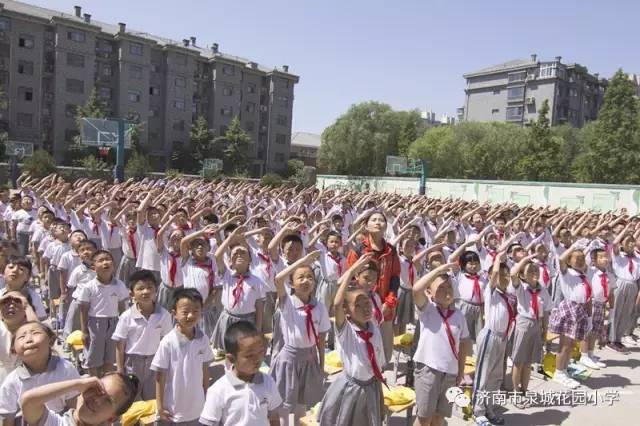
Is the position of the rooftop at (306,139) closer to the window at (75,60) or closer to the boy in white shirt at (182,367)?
the window at (75,60)

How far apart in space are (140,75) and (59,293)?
36.4m

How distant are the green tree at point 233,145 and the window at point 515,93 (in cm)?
3190

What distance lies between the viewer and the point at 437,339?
395 centimetres

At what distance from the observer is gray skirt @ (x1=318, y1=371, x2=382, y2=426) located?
339 cm

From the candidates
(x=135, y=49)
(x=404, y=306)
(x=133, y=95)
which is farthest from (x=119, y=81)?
(x=404, y=306)

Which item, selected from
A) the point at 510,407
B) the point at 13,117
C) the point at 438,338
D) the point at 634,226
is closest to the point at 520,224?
the point at 634,226

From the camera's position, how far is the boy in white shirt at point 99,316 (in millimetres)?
4684

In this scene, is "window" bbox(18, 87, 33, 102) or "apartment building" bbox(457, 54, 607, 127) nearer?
"window" bbox(18, 87, 33, 102)

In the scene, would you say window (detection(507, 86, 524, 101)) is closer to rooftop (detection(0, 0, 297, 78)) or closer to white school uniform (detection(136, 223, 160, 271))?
rooftop (detection(0, 0, 297, 78))

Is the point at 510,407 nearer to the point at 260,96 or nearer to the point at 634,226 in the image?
the point at 634,226

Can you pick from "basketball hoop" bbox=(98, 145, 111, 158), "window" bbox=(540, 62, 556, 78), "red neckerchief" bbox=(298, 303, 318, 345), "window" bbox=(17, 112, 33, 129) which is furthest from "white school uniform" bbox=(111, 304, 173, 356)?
"window" bbox=(540, 62, 556, 78)

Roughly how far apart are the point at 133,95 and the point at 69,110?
Answer: 198 inches

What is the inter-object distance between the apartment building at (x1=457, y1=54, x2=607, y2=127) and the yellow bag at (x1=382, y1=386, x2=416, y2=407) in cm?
5328

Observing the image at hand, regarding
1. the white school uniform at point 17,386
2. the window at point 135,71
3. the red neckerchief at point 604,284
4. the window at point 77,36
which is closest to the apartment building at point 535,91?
the window at point 135,71
